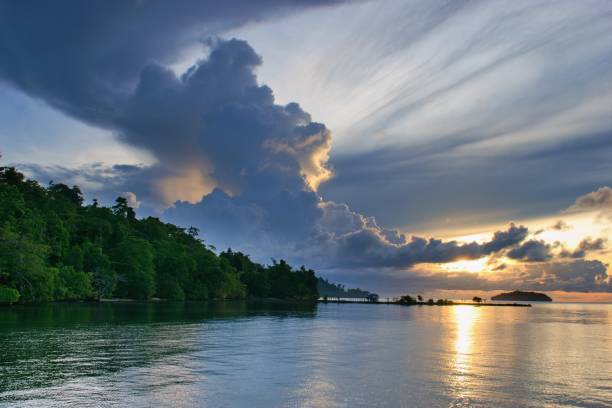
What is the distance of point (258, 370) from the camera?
39375 mm

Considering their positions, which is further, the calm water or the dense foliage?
the dense foliage

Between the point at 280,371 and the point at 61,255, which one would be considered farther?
the point at 61,255

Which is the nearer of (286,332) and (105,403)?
(105,403)

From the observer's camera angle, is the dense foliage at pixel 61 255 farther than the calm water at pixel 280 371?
Yes

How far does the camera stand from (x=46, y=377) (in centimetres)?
3291

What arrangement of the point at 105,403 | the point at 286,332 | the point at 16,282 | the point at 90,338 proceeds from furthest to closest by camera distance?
the point at 16,282 → the point at 286,332 → the point at 90,338 → the point at 105,403

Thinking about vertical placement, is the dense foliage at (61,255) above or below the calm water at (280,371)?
above

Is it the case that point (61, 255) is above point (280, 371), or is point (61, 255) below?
above

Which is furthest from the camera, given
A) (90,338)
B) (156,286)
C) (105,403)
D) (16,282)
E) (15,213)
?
(156,286)

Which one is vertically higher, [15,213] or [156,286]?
[15,213]

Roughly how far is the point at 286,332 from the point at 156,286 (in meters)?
131

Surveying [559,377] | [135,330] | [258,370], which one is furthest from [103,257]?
[559,377]

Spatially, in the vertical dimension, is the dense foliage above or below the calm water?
above

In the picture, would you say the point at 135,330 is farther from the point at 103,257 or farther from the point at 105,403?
the point at 103,257
